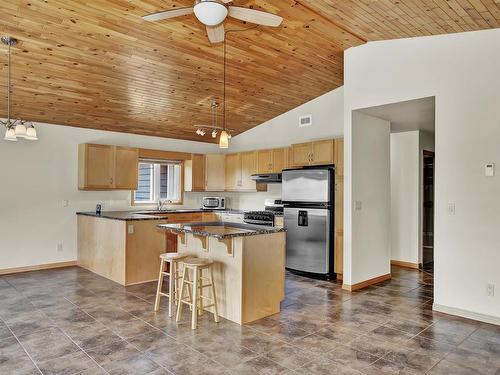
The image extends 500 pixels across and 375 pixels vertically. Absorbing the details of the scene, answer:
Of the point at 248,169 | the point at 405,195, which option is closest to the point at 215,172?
the point at 248,169

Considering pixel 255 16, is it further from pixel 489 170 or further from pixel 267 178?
pixel 267 178

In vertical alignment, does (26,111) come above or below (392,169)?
above

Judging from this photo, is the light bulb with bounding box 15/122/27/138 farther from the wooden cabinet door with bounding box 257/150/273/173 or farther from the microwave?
the microwave

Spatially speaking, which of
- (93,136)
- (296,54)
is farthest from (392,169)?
(93,136)

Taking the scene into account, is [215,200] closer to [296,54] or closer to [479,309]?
[296,54]

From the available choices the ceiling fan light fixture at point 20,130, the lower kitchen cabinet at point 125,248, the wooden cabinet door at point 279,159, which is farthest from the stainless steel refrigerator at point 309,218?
the ceiling fan light fixture at point 20,130

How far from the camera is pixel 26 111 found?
5.26 meters

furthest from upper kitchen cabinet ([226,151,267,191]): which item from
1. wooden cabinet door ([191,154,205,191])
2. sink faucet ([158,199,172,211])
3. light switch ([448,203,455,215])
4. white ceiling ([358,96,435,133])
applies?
light switch ([448,203,455,215])

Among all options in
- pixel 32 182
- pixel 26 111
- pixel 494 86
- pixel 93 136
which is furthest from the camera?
pixel 93 136

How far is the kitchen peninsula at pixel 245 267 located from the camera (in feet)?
11.5

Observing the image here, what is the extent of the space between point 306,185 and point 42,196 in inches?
167

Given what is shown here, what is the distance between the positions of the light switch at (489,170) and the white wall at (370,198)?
151 cm

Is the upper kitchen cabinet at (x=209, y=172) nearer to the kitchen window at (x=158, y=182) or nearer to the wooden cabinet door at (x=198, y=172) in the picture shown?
the wooden cabinet door at (x=198, y=172)

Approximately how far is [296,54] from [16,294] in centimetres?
464
